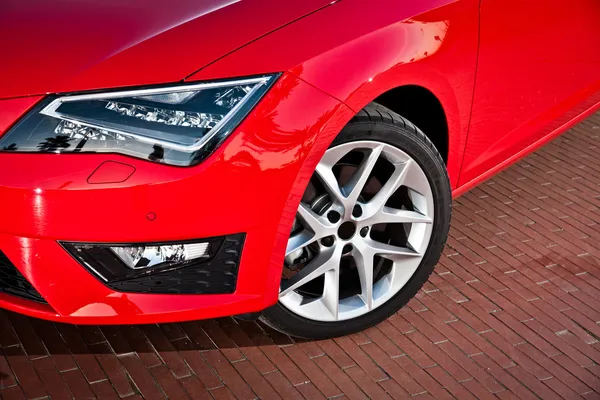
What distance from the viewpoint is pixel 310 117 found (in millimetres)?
2314

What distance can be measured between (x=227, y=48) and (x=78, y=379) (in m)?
1.19

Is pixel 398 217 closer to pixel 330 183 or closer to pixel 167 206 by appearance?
pixel 330 183

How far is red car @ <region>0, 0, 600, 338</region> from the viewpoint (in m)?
2.20

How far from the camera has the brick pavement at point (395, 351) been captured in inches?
105

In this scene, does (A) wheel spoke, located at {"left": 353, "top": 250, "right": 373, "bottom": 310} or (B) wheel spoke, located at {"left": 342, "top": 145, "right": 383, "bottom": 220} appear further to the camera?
(A) wheel spoke, located at {"left": 353, "top": 250, "right": 373, "bottom": 310}

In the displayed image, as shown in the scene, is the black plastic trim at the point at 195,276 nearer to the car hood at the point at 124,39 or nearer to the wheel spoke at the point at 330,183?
the wheel spoke at the point at 330,183

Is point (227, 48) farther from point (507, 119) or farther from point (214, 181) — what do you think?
point (507, 119)

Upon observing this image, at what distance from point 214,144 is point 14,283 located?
78 centimetres

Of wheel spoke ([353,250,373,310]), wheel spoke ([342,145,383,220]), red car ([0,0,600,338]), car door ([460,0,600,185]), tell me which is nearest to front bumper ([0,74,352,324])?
red car ([0,0,600,338])

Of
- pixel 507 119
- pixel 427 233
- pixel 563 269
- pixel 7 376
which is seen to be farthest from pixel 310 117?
pixel 563 269

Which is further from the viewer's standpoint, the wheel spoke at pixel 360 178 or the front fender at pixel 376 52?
the wheel spoke at pixel 360 178

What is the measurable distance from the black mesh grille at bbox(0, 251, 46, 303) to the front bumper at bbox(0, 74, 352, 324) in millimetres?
21

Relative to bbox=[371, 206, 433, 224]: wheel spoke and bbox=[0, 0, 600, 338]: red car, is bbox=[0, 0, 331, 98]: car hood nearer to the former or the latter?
bbox=[0, 0, 600, 338]: red car

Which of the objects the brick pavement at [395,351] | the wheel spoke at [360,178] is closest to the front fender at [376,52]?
the wheel spoke at [360,178]
